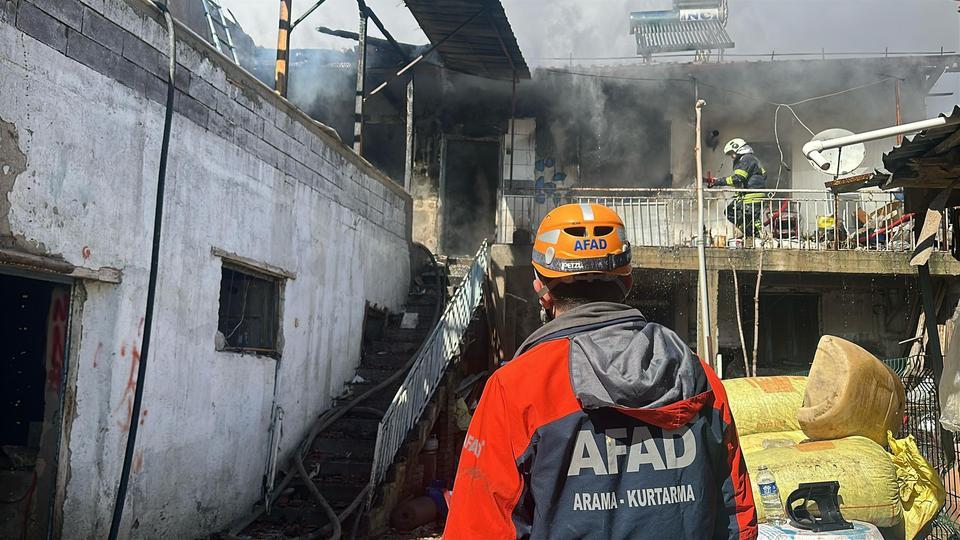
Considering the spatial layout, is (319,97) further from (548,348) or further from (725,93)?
(548,348)

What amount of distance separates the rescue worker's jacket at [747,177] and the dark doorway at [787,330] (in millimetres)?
2557

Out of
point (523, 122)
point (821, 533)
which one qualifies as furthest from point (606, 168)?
point (821, 533)

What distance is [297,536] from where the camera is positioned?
6.75 m

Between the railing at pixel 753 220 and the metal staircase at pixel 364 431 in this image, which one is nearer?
the metal staircase at pixel 364 431

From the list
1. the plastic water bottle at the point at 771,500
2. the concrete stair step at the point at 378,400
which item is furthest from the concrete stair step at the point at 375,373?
the plastic water bottle at the point at 771,500

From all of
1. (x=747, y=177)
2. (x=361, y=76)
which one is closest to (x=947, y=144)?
(x=747, y=177)

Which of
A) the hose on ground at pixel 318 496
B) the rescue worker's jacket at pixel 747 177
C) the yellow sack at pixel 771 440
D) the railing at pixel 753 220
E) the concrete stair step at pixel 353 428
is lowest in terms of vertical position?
the hose on ground at pixel 318 496

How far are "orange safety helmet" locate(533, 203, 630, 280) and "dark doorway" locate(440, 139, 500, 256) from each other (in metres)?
13.9

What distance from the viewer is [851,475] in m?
4.43

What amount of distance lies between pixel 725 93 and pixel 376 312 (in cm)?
914

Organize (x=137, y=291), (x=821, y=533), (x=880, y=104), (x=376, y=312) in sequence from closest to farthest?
(x=821, y=533)
(x=137, y=291)
(x=376, y=312)
(x=880, y=104)

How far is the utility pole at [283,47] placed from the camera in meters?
9.66

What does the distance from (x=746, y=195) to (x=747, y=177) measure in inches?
13.2

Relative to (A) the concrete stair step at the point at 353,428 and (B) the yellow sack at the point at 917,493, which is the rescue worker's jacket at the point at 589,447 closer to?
(B) the yellow sack at the point at 917,493
